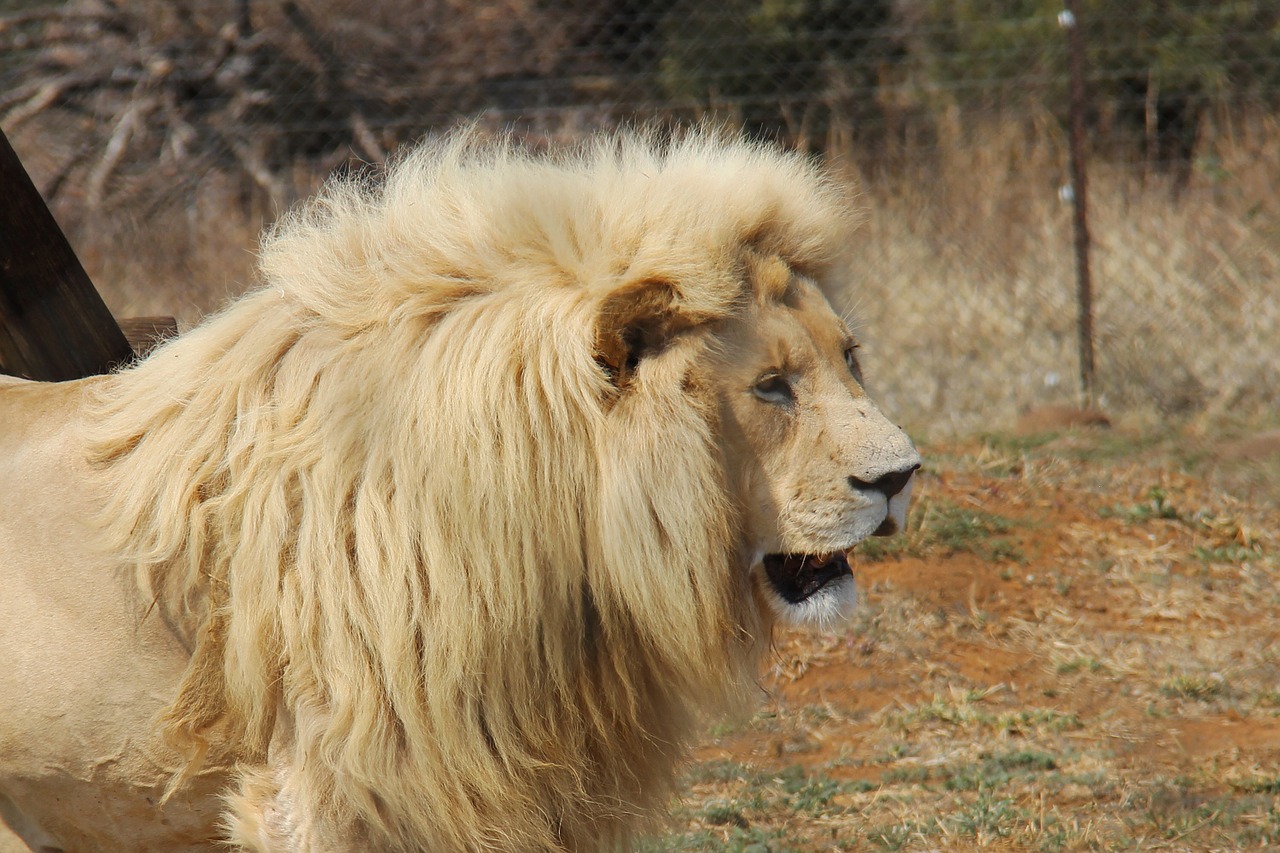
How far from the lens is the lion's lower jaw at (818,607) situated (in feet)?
7.54

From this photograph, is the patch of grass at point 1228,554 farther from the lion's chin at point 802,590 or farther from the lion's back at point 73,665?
the lion's back at point 73,665

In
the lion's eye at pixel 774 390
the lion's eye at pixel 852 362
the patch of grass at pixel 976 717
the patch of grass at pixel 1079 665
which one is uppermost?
the lion's eye at pixel 774 390

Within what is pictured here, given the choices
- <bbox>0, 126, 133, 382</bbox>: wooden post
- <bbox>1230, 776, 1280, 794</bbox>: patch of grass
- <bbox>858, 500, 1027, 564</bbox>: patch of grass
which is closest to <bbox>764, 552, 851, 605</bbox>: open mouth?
<bbox>0, 126, 133, 382</bbox>: wooden post

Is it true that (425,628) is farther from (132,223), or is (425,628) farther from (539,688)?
(132,223)

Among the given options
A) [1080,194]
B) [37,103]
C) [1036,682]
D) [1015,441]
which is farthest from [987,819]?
[37,103]

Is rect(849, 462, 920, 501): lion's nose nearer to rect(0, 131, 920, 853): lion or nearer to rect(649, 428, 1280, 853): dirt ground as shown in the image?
rect(0, 131, 920, 853): lion

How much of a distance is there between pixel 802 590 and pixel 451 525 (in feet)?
2.00

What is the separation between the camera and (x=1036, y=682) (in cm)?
422

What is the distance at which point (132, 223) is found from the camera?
8.95 metres

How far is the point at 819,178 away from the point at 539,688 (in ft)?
3.60

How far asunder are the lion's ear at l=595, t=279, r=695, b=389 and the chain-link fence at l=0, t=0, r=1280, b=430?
4.12 metres

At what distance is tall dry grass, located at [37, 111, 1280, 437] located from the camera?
6.97m

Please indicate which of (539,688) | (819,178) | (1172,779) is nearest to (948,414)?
(1172,779)

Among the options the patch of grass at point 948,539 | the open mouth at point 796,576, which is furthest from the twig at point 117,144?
the open mouth at point 796,576
